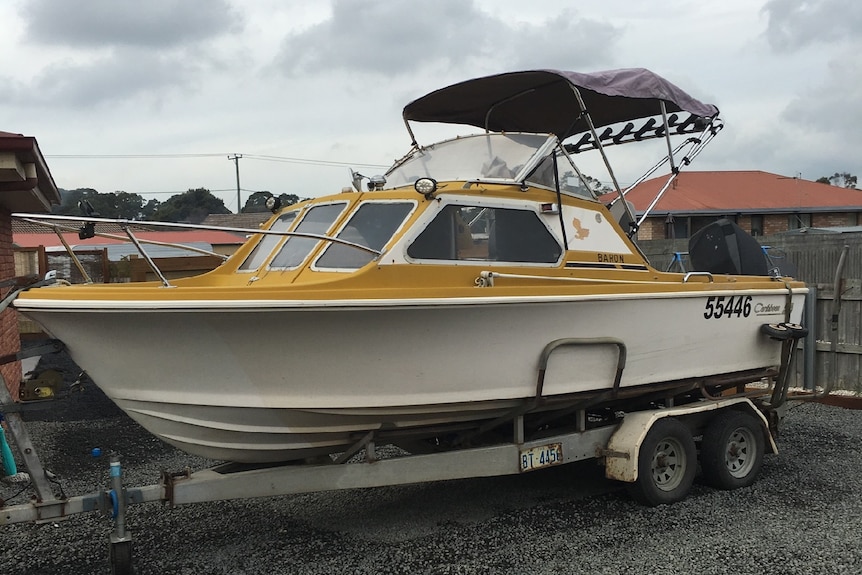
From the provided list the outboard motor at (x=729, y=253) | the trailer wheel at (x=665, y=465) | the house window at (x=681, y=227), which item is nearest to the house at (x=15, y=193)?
the trailer wheel at (x=665, y=465)

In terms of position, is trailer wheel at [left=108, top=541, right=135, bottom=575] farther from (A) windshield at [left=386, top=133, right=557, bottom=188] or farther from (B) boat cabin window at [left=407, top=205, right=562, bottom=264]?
(A) windshield at [left=386, top=133, right=557, bottom=188]

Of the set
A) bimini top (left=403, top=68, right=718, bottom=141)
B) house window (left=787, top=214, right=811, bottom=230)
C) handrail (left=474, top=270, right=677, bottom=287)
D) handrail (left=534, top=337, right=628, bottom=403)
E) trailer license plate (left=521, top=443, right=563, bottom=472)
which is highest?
bimini top (left=403, top=68, right=718, bottom=141)

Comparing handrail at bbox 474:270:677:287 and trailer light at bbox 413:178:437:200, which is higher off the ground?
trailer light at bbox 413:178:437:200

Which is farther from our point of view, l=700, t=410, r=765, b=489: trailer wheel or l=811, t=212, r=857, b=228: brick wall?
l=811, t=212, r=857, b=228: brick wall

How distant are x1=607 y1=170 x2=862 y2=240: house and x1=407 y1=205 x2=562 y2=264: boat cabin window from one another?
16.9 metres

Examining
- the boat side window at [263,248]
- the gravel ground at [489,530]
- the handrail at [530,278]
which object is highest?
the boat side window at [263,248]

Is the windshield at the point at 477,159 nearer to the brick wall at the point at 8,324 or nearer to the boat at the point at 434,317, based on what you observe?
the boat at the point at 434,317

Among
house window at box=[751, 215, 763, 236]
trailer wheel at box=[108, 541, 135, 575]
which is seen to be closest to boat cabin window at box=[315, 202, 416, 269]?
trailer wheel at box=[108, 541, 135, 575]

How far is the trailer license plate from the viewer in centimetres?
484

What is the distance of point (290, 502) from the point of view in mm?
5527

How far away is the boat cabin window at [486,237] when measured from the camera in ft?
15.0

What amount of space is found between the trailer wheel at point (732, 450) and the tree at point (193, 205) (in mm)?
49306

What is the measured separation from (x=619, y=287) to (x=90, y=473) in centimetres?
461

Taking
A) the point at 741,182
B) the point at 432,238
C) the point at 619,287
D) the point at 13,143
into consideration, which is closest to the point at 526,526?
the point at 619,287
